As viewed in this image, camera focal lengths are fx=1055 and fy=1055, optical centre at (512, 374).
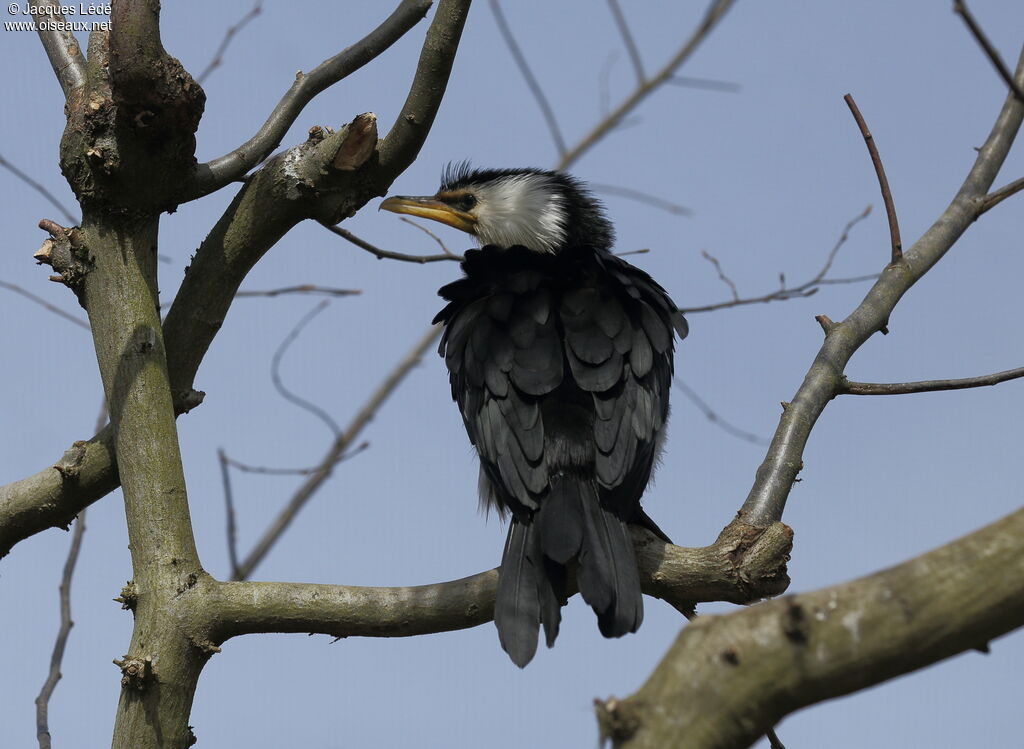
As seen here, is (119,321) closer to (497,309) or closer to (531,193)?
(497,309)

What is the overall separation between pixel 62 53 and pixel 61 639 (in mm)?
1823

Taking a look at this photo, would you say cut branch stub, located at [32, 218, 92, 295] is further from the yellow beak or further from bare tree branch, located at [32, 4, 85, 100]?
the yellow beak

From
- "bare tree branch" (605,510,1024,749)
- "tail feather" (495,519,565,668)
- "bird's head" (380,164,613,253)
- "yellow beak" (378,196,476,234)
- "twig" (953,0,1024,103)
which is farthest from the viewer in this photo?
"yellow beak" (378,196,476,234)

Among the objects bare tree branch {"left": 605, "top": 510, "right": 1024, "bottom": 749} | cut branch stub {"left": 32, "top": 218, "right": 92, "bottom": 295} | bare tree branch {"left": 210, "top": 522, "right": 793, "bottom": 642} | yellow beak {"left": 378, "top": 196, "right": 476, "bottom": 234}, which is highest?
yellow beak {"left": 378, "top": 196, "right": 476, "bottom": 234}

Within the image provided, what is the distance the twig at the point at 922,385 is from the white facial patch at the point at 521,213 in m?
1.51

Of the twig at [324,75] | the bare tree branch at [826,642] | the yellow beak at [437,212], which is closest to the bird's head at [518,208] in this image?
the yellow beak at [437,212]

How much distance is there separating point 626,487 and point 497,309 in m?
0.89

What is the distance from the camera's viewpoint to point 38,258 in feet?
9.91

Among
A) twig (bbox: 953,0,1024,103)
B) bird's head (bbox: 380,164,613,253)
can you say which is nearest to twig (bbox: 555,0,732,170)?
bird's head (bbox: 380,164,613,253)

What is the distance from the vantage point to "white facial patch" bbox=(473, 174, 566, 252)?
14.5 feet

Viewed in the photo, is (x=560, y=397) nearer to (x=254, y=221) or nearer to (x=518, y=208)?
(x=254, y=221)

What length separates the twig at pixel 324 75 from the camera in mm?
3332

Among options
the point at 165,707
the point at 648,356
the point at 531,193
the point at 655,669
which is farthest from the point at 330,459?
the point at 655,669

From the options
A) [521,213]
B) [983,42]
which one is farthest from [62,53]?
[983,42]
